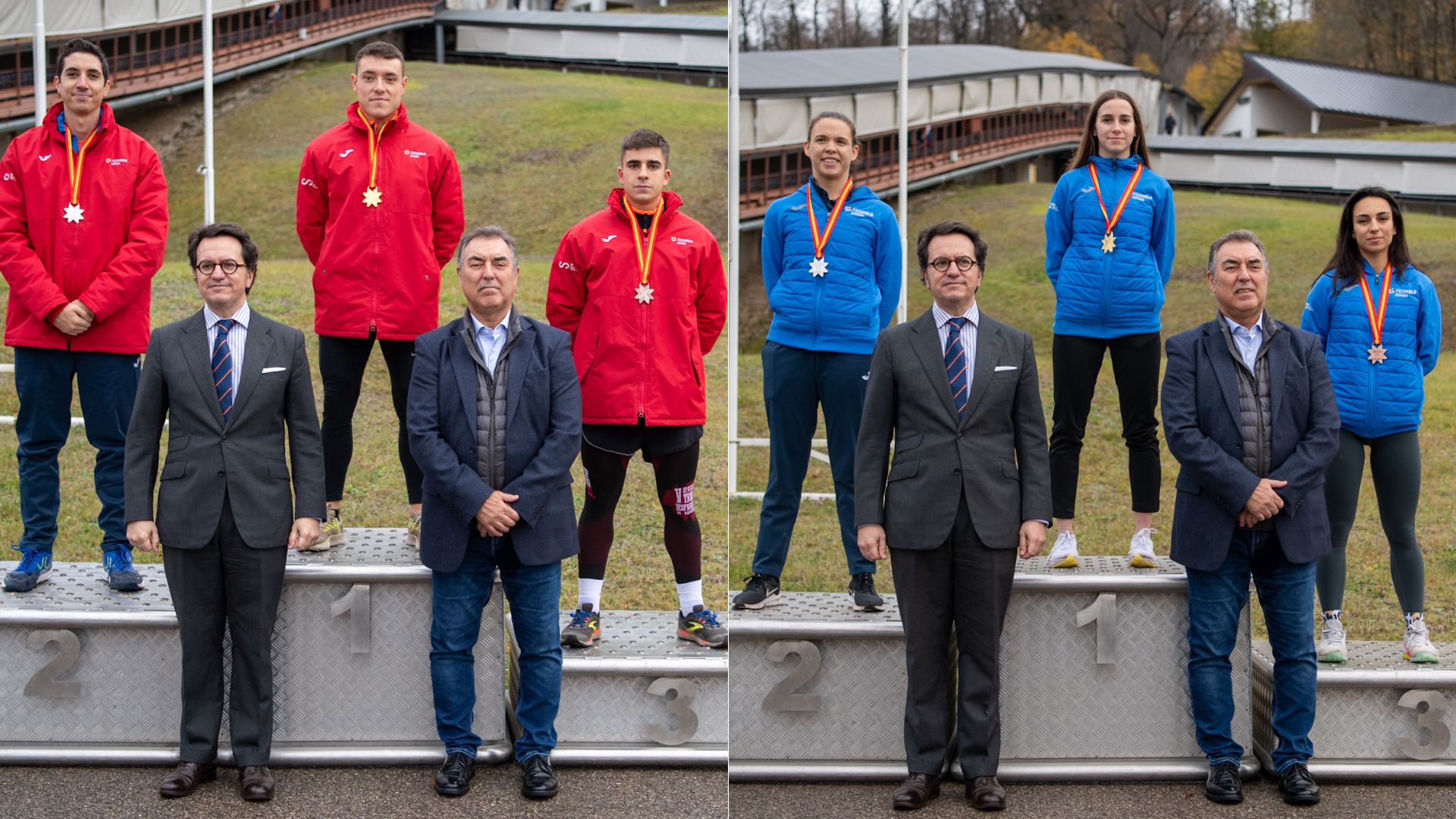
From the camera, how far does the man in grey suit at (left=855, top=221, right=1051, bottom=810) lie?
12.9ft

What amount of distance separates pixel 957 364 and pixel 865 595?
3.14 ft

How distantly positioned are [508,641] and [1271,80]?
27566 mm

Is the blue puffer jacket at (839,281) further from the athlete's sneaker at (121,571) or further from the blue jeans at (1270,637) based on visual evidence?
the athlete's sneaker at (121,571)

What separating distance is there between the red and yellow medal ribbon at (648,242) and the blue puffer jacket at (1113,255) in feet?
4.81

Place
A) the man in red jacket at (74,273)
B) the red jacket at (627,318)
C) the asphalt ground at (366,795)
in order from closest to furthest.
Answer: the asphalt ground at (366,795) → the red jacket at (627,318) → the man in red jacket at (74,273)

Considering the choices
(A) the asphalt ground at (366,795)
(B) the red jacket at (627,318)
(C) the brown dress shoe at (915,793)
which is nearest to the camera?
(A) the asphalt ground at (366,795)

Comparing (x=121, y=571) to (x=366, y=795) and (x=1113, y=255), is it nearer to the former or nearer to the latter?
(x=366, y=795)

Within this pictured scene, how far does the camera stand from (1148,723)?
421 cm

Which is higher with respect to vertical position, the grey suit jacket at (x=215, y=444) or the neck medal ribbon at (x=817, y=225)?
the neck medal ribbon at (x=817, y=225)

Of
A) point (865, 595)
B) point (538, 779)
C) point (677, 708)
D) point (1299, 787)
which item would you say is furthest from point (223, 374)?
point (1299, 787)

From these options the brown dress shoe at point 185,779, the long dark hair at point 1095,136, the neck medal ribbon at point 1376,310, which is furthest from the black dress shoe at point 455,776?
the neck medal ribbon at point 1376,310

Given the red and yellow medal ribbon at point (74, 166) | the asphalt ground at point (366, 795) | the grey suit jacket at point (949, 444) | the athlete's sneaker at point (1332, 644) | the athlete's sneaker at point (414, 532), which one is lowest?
the asphalt ground at point (366, 795)

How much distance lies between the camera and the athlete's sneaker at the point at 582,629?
4.49 metres

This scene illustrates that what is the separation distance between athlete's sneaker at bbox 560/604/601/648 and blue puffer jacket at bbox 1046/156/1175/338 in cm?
196
